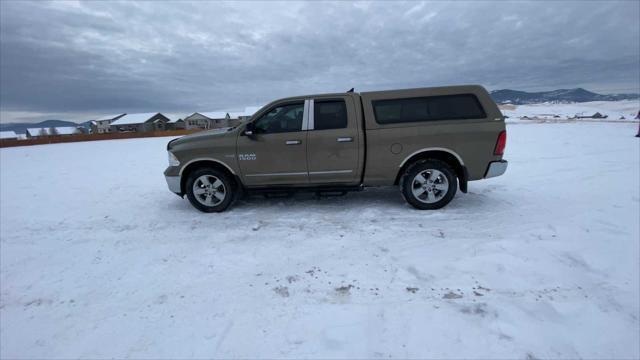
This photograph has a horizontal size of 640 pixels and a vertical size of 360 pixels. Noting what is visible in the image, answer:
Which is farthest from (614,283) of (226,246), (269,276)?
(226,246)

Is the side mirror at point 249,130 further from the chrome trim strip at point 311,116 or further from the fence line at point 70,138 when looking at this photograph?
the fence line at point 70,138

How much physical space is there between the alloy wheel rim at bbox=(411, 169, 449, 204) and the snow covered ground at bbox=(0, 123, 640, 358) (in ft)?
0.82

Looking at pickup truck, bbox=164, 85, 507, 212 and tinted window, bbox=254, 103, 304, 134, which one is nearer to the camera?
pickup truck, bbox=164, 85, 507, 212

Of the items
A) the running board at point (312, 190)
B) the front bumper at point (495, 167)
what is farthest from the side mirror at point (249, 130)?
the front bumper at point (495, 167)

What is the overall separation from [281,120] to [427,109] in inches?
91.1

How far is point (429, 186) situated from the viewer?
15.8 feet

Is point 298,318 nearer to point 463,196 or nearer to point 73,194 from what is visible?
point 463,196

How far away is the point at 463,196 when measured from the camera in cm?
552

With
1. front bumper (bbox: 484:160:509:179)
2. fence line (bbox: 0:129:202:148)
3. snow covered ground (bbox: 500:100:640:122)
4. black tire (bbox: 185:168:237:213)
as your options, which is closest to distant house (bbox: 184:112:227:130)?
fence line (bbox: 0:129:202:148)

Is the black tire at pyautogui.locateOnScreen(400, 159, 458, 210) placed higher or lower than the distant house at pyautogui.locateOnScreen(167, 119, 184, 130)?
lower

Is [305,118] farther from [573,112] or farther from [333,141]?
[573,112]

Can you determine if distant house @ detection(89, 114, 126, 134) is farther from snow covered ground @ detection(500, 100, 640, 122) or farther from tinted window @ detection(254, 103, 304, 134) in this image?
snow covered ground @ detection(500, 100, 640, 122)

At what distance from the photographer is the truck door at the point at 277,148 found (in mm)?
4793

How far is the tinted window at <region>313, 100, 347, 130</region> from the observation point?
4.79 metres
